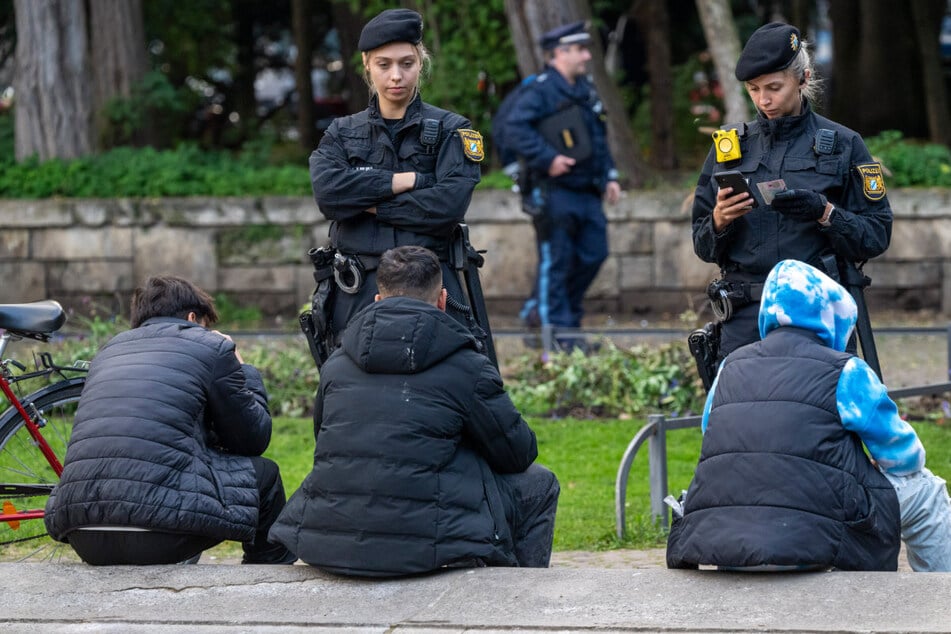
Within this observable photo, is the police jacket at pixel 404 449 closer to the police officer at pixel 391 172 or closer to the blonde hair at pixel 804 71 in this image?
the police officer at pixel 391 172

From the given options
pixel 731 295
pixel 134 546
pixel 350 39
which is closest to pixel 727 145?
pixel 731 295

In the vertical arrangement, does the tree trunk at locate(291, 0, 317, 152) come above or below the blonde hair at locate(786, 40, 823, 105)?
above

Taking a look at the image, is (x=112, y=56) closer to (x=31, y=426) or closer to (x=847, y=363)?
(x=31, y=426)

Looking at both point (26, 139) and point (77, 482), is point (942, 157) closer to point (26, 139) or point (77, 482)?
point (26, 139)

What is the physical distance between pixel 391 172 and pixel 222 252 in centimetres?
714

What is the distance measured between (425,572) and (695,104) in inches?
517

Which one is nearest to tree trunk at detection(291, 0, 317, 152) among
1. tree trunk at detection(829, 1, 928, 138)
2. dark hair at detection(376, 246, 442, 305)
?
tree trunk at detection(829, 1, 928, 138)

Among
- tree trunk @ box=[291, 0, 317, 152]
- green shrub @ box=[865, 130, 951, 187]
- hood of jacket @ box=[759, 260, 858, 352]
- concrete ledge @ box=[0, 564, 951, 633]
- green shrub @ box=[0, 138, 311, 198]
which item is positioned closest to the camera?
concrete ledge @ box=[0, 564, 951, 633]

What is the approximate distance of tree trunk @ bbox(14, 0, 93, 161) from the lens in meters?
13.3

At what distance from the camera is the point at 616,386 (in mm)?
8383

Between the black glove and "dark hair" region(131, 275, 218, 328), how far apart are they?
6.53ft

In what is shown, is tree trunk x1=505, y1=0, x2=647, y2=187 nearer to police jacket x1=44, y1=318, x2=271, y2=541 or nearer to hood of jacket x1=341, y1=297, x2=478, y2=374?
police jacket x1=44, y1=318, x2=271, y2=541

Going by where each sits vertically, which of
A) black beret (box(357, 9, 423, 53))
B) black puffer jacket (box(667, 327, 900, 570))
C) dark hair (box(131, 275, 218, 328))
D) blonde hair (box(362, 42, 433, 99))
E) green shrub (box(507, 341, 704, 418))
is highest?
black beret (box(357, 9, 423, 53))

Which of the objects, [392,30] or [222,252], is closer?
[392,30]
